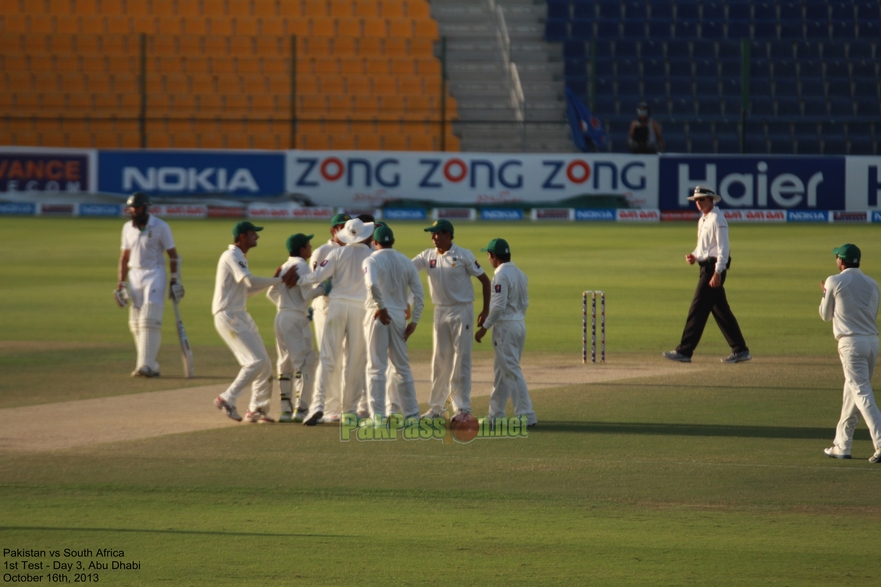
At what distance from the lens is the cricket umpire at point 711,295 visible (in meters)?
14.2

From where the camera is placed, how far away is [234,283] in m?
11.0

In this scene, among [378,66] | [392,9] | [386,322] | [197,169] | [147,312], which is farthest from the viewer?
[392,9]

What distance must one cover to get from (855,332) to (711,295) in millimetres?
4953

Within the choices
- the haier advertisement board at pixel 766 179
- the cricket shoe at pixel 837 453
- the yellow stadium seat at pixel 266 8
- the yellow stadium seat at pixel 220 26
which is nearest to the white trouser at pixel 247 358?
the cricket shoe at pixel 837 453

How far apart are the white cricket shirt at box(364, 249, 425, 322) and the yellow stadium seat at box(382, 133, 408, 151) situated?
90.3 ft

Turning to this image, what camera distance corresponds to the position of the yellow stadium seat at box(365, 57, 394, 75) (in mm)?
40719

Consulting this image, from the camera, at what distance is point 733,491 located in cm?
861

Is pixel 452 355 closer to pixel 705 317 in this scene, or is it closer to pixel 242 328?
pixel 242 328

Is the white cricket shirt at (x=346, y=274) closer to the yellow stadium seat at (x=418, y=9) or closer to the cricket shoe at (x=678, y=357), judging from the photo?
the cricket shoe at (x=678, y=357)

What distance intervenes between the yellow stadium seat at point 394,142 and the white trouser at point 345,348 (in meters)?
27.5

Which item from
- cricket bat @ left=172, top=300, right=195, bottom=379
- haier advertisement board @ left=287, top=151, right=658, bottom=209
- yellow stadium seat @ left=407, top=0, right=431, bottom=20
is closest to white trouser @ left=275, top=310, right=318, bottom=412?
cricket bat @ left=172, top=300, right=195, bottom=379

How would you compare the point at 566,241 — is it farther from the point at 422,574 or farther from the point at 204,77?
the point at 422,574

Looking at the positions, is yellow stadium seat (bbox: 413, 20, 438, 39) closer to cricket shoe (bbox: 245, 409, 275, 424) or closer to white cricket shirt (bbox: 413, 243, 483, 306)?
white cricket shirt (bbox: 413, 243, 483, 306)

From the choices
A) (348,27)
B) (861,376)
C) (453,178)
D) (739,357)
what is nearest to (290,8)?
(348,27)
